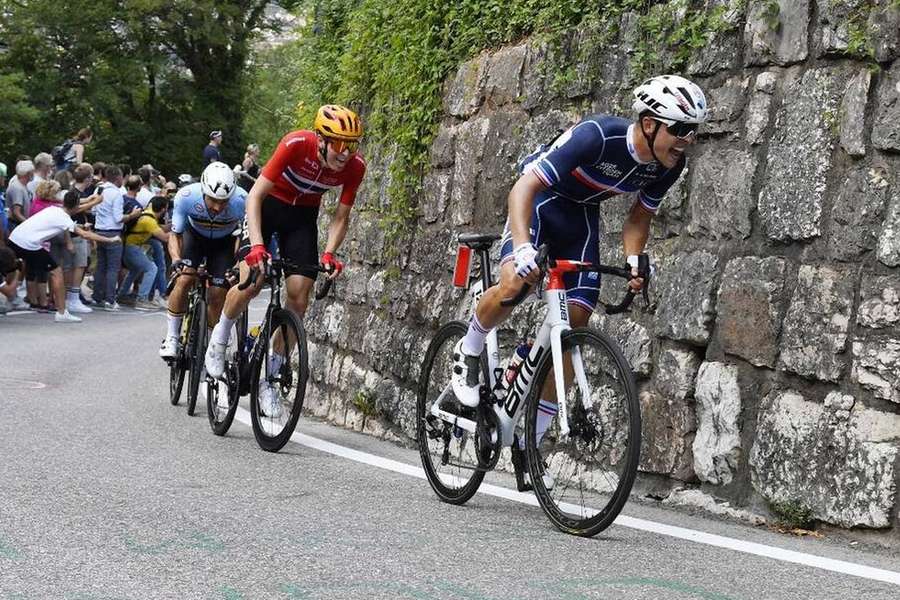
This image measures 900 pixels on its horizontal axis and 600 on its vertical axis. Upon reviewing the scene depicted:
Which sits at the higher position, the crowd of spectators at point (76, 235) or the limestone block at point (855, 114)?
the limestone block at point (855, 114)

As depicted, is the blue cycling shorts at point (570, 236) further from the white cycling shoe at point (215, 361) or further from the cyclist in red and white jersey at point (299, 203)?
the white cycling shoe at point (215, 361)

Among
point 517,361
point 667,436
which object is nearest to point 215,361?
point 517,361

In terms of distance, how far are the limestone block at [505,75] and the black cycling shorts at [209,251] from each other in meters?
2.53

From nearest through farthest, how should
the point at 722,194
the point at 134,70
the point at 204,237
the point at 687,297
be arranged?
the point at 722,194
the point at 687,297
the point at 204,237
the point at 134,70

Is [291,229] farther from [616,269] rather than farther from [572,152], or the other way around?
[616,269]

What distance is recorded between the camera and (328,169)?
8.72m

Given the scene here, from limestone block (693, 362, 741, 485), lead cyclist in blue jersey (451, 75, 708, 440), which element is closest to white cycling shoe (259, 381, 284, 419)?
lead cyclist in blue jersey (451, 75, 708, 440)

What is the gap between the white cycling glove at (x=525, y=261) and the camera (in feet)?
19.3

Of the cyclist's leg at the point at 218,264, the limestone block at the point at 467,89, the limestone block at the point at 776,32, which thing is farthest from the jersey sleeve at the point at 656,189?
the cyclist's leg at the point at 218,264

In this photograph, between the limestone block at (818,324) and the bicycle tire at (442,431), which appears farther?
the bicycle tire at (442,431)

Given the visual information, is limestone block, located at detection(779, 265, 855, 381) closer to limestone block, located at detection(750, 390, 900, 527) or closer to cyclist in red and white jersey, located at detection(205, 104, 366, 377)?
limestone block, located at detection(750, 390, 900, 527)

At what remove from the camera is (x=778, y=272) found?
6.50 m

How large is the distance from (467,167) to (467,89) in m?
0.60

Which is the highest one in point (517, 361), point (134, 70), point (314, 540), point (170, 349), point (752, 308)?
point (134, 70)
